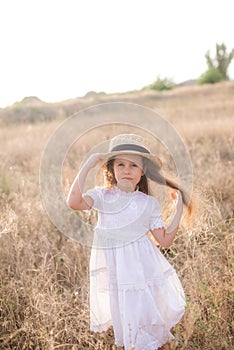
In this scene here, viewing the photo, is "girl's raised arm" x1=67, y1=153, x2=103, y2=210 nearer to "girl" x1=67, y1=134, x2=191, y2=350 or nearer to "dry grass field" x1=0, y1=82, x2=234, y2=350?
"girl" x1=67, y1=134, x2=191, y2=350

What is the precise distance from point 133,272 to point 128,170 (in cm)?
42

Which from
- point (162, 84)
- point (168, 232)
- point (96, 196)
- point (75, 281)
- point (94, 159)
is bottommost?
point (75, 281)

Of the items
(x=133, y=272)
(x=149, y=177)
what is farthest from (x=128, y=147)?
(x=133, y=272)

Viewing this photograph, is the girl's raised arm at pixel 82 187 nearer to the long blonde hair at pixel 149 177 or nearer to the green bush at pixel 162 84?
the long blonde hair at pixel 149 177

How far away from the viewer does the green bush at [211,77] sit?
3762cm

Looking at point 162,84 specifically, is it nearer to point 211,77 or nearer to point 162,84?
point 162,84

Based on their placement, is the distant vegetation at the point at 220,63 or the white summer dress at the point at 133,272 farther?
the distant vegetation at the point at 220,63

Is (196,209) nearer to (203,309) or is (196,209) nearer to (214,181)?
(203,309)

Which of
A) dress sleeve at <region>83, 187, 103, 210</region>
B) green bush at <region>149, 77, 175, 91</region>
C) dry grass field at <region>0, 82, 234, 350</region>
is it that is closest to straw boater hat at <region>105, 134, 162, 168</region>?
dress sleeve at <region>83, 187, 103, 210</region>

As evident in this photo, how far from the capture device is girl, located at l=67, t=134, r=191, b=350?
1.71 metres

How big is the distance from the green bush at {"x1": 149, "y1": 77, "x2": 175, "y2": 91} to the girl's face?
37128mm

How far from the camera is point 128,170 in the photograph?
1754 mm

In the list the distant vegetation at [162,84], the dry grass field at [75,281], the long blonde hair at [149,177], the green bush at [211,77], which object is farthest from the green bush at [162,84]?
the long blonde hair at [149,177]

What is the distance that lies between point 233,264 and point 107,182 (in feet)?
2.98
